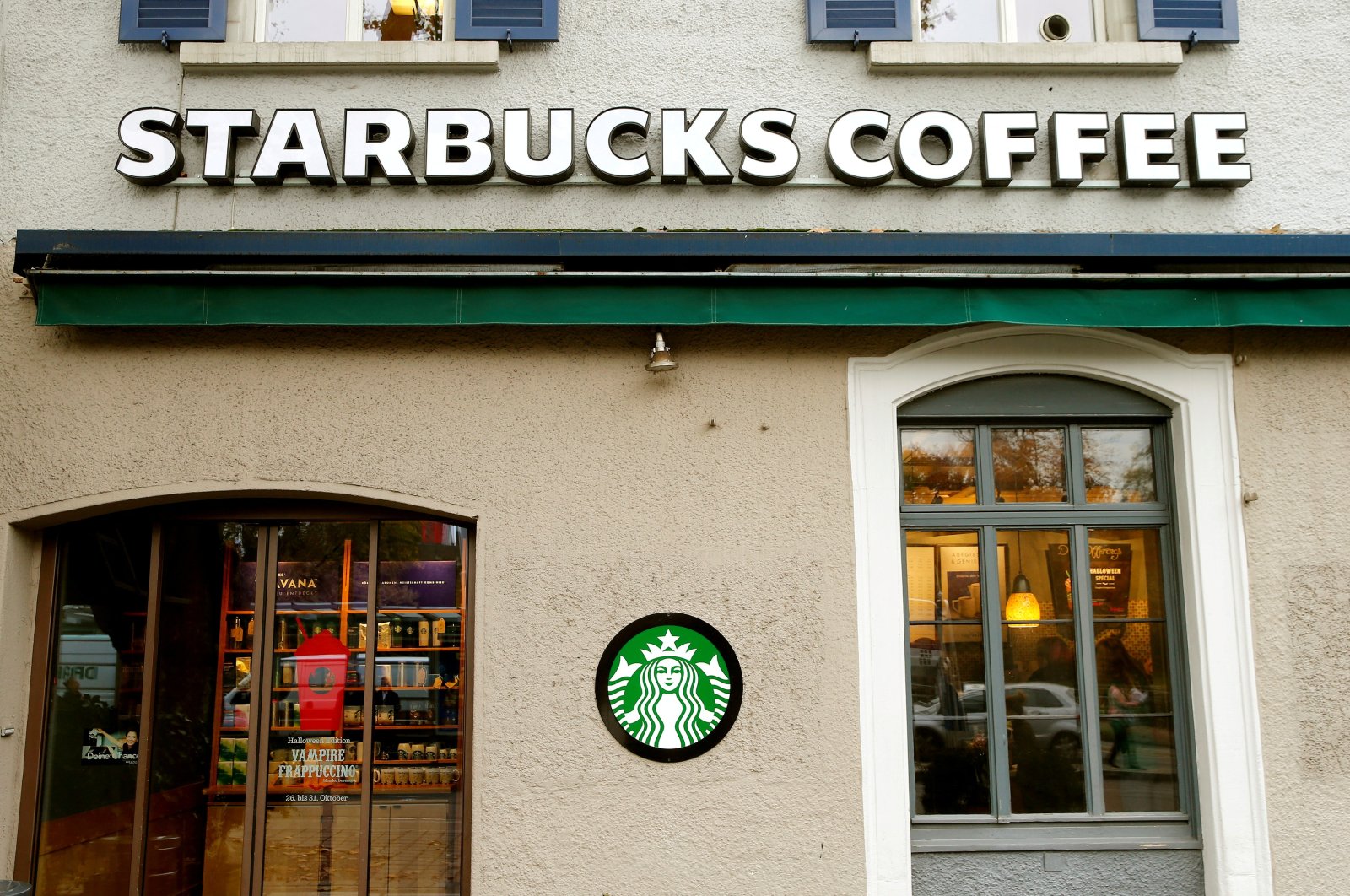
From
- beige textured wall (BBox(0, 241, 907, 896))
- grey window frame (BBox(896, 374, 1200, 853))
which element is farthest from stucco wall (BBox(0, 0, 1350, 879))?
grey window frame (BBox(896, 374, 1200, 853))

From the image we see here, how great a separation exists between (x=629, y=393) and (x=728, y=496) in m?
0.76

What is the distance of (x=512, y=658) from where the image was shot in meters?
5.06

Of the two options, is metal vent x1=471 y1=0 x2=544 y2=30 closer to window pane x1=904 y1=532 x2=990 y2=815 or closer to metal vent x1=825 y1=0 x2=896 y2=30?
metal vent x1=825 y1=0 x2=896 y2=30

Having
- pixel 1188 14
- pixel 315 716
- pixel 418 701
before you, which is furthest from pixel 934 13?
pixel 315 716

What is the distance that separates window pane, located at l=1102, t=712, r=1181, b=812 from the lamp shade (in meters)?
0.62

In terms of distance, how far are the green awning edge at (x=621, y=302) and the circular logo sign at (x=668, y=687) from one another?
160 cm

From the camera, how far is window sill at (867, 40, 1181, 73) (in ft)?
18.4

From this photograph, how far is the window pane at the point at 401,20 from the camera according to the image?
5.93 meters

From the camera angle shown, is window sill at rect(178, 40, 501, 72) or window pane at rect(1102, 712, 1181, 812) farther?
window sill at rect(178, 40, 501, 72)

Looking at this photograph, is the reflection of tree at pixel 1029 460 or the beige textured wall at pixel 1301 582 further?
the reflection of tree at pixel 1029 460

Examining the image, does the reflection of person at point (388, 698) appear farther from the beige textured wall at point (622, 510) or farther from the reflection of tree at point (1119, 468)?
the reflection of tree at point (1119, 468)

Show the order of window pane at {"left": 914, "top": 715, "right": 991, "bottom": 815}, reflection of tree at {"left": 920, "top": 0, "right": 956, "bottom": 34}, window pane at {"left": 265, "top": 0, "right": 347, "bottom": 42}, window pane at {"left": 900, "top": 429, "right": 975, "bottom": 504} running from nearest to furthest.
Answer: window pane at {"left": 914, "top": 715, "right": 991, "bottom": 815} → window pane at {"left": 900, "top": 429, "right": 975, "bottom": 504} → window pane at {"left": 265, "top": 0, "right": 347, "bottom": 42} → reflection of tree at {"left": 920, "top": 0, "right": 956, "bottom": 34}

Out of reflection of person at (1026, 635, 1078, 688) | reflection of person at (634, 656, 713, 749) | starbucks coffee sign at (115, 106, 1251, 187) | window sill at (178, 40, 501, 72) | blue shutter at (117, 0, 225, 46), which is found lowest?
reflection of person at (634, 656, 713, 749)

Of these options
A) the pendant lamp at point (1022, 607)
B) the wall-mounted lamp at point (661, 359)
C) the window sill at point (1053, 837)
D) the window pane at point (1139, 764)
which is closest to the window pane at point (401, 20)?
the wall-mounted lamp at point (661, 359)
